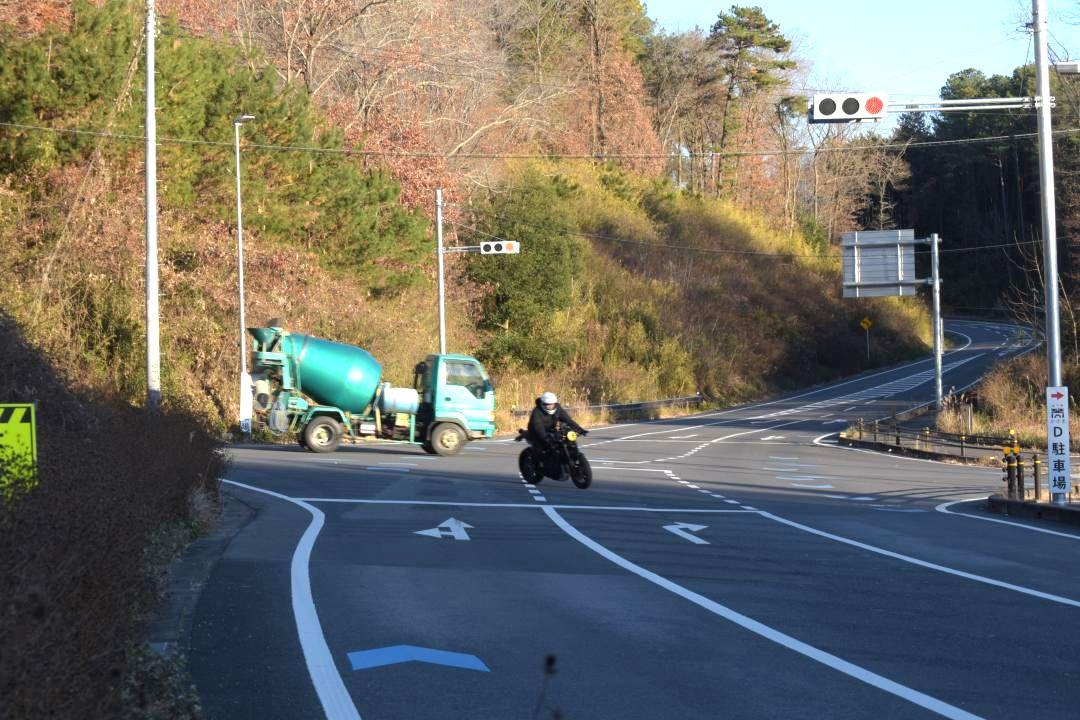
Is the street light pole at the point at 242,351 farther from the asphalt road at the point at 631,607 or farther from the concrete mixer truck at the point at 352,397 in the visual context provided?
the asphalt road at the point at 631,607

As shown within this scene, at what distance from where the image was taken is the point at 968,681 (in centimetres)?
750

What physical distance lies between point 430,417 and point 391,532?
15.3 metres

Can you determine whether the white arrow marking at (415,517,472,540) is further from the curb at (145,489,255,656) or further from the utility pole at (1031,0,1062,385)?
the utility pole at (1031,0,1062,385)

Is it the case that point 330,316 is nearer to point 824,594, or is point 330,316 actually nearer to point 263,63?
point 263,63

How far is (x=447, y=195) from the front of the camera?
2196 inches

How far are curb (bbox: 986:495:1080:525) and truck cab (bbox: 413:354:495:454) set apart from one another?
45.1ft

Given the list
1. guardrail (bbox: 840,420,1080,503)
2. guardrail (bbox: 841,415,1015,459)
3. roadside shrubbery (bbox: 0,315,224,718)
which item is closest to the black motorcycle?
roadside shrubbery (bbox: 0,315,224,718)

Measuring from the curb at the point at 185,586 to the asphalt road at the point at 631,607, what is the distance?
0.54 feet

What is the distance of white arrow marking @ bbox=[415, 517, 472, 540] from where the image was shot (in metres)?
15.1

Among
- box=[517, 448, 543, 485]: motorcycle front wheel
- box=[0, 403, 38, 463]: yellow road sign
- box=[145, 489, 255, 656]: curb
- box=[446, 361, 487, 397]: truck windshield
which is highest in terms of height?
box=[446, 361, 487, 397]: truck windshield

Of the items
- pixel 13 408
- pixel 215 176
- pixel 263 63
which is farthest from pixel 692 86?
pixel 13 408

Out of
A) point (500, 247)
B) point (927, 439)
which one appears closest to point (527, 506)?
point (927, 439)

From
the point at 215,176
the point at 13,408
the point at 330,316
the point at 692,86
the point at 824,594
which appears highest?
the point at 692,86

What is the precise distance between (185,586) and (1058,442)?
43.6ft
